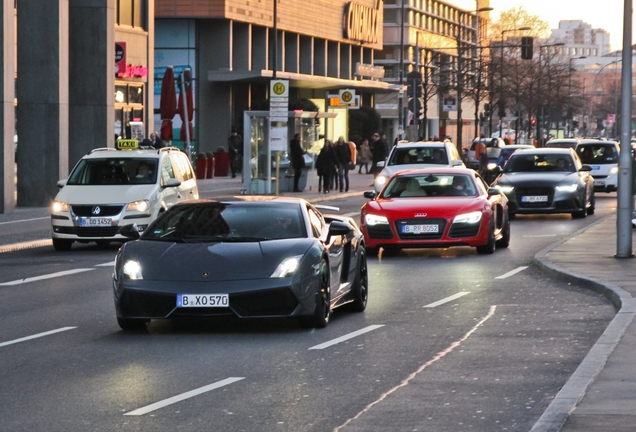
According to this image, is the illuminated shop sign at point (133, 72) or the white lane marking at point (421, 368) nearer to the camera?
the white lane marking at point (421, 368)

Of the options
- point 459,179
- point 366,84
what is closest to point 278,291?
point 459,179

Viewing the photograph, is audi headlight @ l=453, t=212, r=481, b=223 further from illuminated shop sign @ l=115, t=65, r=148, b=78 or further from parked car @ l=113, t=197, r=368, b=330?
illuminated shop sign @ l=115, t=65, r=148, b=78

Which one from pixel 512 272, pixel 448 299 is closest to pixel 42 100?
pixel 512 272

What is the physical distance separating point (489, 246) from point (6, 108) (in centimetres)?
1417

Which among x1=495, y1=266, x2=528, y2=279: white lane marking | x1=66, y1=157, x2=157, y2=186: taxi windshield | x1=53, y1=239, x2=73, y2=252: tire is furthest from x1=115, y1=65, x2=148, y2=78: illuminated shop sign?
x1=495, y1=266, x2=528, y2=279: white lane marking

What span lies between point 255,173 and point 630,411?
35.2 meters

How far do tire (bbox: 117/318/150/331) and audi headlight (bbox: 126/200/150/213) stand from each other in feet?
36.2

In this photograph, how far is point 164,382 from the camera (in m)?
9.94

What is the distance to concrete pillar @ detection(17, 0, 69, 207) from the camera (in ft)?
118

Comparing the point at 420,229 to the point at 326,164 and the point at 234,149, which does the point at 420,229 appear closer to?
the point at 326,164

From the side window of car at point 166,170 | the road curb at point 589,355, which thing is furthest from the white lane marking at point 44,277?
the road curb at point 589,355

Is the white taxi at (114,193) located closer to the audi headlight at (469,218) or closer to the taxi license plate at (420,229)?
the taxi license plate at (420,229)

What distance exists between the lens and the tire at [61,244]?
24.5m

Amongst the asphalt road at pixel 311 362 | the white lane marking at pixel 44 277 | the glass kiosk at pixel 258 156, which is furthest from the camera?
the glass kiosk at pixel 258 156
